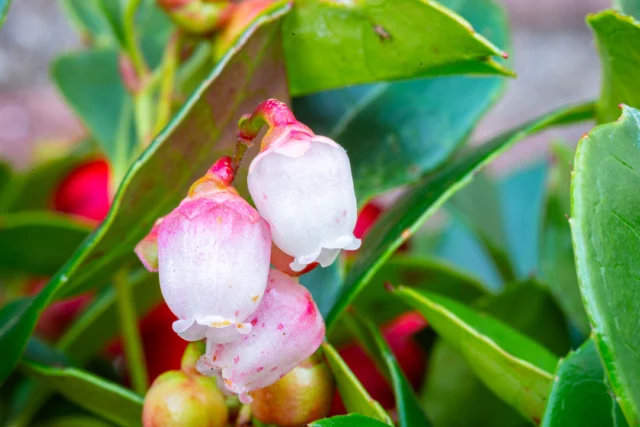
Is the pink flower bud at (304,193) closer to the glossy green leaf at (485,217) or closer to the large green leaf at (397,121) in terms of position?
the large green leaf at (397,121)

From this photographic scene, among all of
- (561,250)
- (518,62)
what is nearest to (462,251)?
(561,250)

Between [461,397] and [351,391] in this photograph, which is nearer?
[351,391]

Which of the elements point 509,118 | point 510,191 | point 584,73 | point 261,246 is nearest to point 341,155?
point 261,246

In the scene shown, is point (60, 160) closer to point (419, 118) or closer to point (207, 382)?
point (419, 118)

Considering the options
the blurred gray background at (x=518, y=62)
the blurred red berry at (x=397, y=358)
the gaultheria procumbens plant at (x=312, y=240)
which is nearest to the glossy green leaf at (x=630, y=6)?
the gaultheria procumbens plant at (x=312, y=240)

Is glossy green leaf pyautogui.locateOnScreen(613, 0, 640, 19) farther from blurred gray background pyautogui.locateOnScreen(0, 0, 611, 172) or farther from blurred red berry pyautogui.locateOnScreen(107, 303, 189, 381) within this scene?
blurred gray background pyautogui.locateOnScreen(0, 0, 611, 172)

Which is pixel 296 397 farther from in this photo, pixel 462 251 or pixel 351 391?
pixel 462 251
